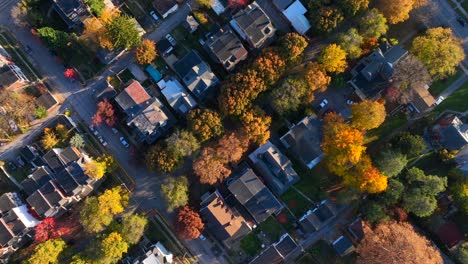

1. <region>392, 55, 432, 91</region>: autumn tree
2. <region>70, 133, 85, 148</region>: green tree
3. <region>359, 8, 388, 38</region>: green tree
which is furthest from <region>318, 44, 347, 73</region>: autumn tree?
<region>70, 133, 85, 148</region>: green tree

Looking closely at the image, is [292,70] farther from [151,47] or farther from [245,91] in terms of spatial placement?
[151,47]

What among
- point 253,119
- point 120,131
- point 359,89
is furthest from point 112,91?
point 359,89

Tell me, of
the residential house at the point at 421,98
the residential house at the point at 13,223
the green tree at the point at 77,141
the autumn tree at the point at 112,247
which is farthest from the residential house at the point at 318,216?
the residential house at the point at 13,223

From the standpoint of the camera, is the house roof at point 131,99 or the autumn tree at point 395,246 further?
the house roof at point 131,99

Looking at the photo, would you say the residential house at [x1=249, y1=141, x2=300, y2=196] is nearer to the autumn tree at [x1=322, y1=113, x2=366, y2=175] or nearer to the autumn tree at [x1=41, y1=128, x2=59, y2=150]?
the autumn tree at [x1=322, y1=113, x2=366, y2=175]

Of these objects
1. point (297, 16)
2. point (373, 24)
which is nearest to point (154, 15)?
point (297, 16)

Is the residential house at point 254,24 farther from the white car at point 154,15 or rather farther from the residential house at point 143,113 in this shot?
the residential house at point 143,113
